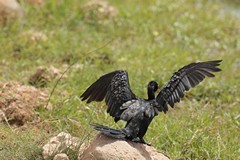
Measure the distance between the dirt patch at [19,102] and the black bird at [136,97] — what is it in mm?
1020

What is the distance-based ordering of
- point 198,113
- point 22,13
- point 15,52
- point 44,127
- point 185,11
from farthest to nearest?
1. point 185,11
2. point 22,13
3. point 15,52
4. point 198,113
5. point 44,127

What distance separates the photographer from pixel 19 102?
6418mm

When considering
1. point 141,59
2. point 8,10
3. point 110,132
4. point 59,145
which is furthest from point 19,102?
point 8,10

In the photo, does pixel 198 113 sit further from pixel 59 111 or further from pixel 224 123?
pixel 59 111

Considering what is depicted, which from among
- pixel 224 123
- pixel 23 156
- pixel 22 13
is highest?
pixel 22 13

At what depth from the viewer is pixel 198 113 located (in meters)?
6.88

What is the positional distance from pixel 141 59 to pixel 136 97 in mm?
3574

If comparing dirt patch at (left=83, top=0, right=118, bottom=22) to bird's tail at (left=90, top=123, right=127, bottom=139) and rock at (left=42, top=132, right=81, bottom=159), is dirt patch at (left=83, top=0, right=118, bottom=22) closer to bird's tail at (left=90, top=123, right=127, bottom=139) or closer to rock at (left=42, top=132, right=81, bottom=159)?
rock at (left=42, top=132, right=81, bottom=159)

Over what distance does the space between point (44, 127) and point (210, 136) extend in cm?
158

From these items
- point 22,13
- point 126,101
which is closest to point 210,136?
point 126,101

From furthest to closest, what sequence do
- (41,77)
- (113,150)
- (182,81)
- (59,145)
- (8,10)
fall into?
(8,10) → (41,77) → (182,81) → (59,145) → (113,150)

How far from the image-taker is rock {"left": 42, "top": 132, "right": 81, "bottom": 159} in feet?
17.0

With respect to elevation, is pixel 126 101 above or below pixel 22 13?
below

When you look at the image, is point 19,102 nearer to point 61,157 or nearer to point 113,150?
point 61,157
